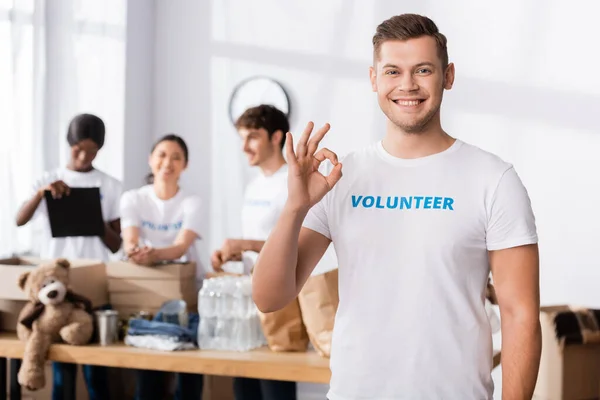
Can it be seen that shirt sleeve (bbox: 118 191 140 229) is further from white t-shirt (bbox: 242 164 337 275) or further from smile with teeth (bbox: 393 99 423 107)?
smile with teeth (bbox: 393 99 423 107)

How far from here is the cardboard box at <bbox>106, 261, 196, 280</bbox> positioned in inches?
121

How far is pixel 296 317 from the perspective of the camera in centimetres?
275

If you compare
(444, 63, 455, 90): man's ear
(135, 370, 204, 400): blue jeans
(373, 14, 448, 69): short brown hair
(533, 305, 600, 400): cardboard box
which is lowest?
(135, 370, 204, 400): blue jeans

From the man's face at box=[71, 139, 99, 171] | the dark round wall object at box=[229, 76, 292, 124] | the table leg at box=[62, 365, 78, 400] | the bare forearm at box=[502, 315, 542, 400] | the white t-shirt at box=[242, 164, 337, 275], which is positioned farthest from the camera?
the dark round wall object at box=[229, 76, 292, 124]

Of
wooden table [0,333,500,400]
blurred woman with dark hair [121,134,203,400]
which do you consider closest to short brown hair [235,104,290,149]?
blurred woman with dark hair [121,134,203,400]

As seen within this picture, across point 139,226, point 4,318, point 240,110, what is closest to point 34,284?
point 4,318

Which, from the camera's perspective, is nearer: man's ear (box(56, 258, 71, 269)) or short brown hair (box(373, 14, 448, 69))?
short brown hair (box(373, 14, 448, 69))

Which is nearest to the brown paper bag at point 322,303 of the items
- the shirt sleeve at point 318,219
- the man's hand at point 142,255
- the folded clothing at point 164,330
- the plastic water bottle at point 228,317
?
the plastic water bottle at point 228,317

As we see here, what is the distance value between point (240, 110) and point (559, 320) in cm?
304

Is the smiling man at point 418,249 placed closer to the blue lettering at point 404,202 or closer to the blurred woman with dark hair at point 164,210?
the blue lettering at point 404,202

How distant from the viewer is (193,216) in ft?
11.9

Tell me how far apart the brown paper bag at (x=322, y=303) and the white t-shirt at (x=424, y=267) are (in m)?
1.13

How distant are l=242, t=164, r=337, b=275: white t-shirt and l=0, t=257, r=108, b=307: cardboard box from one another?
1.94ft

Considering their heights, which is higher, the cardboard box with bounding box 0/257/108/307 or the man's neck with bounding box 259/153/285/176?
the man's neck with bounding box 259/153/285/176
